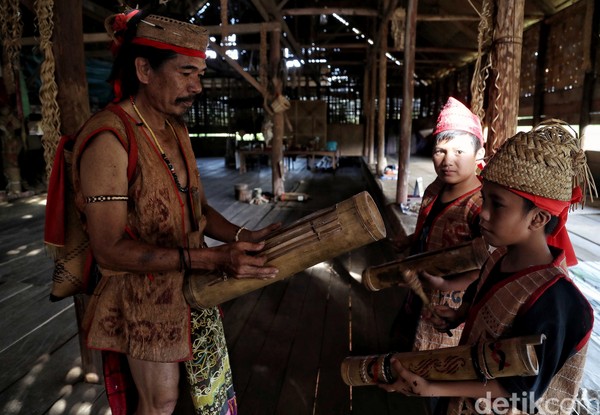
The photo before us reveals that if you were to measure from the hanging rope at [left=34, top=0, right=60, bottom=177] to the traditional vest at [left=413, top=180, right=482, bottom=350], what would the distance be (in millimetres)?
1792

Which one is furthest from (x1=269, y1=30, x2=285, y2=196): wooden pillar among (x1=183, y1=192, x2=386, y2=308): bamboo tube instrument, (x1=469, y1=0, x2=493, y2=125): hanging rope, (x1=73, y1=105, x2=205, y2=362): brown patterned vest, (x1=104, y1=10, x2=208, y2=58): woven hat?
(x1=183, y1=192, x2=386, y2=308): bamboo tube instrument

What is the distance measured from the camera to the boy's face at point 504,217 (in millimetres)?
1016

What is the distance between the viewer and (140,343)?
1277 millimetres

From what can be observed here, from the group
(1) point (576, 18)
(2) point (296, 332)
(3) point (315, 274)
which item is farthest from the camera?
(1) point (576, 18)

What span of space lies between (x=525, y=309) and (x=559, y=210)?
0.26 m

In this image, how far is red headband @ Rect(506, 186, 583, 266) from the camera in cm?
98

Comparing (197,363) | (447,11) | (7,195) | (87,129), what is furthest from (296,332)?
(447,11)

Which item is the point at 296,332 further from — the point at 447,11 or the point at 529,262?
the point at 447,11

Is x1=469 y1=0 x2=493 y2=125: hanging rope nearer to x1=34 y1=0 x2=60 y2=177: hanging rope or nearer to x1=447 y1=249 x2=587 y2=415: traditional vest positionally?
x1=447 y1=249 x2=587 y2=415: traditional vest

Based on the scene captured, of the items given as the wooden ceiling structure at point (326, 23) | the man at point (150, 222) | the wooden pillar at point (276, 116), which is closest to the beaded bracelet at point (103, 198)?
the man at point (150, 222)

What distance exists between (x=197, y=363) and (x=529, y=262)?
3.59ft

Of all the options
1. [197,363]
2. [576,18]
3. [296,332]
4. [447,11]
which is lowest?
[296,332]

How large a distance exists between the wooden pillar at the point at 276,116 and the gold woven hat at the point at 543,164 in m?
6.11

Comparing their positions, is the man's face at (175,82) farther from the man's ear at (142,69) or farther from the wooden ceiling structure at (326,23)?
the wooden ceiling structure at (326,23)
